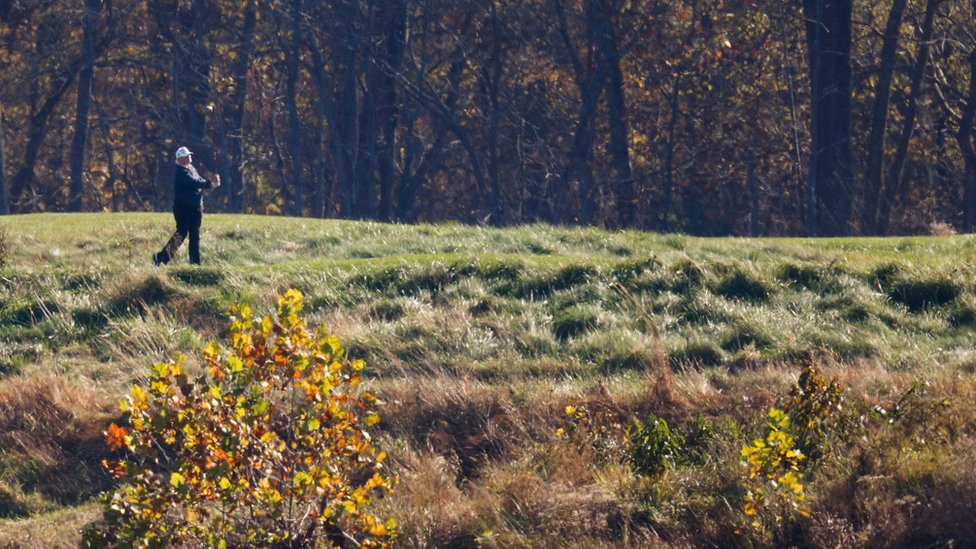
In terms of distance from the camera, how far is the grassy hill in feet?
26.4

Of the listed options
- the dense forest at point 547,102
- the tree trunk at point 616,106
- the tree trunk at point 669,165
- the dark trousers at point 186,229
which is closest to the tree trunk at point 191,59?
the dense forest at point 547,102

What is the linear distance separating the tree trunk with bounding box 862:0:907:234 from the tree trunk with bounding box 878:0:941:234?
0.50 meters

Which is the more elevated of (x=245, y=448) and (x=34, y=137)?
(x=34, y=137)

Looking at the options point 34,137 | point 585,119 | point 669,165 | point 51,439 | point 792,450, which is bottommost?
point 51,439

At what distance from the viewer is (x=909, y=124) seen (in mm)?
28266

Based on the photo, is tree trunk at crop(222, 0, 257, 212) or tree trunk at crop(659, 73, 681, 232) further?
tree trunk at crop(222, 0, 257, 212)

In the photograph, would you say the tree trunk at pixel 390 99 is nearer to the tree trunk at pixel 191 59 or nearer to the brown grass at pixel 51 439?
the tree trunk at pixel 191 59

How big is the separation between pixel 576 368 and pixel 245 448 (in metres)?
4.18

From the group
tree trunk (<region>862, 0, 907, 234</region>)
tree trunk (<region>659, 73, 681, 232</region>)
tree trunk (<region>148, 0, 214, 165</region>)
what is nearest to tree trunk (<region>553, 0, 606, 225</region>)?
tree trunk (<region>659, 73, 681, 232</region>)

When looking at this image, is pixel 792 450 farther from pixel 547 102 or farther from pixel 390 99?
pixel 390 99

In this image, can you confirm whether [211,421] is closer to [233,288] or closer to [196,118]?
[233,288]

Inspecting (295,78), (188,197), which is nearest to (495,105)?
(295,78)

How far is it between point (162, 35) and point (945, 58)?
1988cm

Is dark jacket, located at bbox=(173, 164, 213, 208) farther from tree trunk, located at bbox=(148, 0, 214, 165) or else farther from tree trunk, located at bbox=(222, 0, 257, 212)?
tree trunk, located at bbox=(148, 0, 214, 165)
